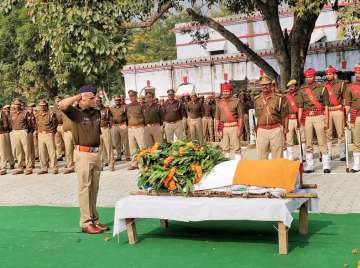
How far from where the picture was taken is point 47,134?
15430 millimetres

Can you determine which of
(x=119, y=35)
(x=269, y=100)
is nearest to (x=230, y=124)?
(x=269, y=100)

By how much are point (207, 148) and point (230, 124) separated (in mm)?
4713

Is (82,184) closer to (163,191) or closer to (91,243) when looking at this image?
(91,243)

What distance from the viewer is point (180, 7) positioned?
16594mm

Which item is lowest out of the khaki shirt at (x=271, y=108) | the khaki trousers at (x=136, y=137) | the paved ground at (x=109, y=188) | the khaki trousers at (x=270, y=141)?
the paved ground at (x=109, y=188)

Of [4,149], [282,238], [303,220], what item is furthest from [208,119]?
[282,238]

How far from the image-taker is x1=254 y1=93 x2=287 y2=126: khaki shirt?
33.0ft

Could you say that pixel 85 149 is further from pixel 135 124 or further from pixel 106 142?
pixel 106 142

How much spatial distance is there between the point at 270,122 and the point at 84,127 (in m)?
3.58

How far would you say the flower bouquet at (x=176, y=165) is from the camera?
7082mm

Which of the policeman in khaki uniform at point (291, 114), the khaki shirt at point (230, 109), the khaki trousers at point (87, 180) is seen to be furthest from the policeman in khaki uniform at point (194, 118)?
the khaki trousers at point (87, 180)

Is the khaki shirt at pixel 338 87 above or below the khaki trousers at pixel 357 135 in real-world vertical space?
above

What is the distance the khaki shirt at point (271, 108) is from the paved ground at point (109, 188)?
1.40 meters

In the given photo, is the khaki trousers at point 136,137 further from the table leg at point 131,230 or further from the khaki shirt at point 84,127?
the table leg at point 131,230
